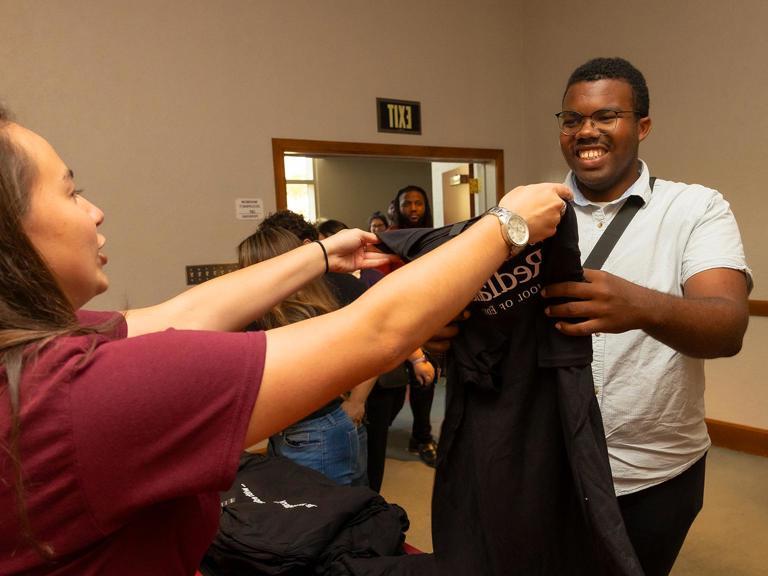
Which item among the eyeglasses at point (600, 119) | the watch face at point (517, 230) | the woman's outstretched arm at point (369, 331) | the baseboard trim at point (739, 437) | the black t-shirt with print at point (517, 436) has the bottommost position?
the baseboard trim at point (739, 437)

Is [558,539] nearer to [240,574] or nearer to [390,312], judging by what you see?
[390,312]

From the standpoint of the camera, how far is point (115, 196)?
3795 mm

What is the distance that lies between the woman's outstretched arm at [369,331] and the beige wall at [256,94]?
10.8 ft

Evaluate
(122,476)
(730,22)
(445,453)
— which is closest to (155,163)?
(445,453)

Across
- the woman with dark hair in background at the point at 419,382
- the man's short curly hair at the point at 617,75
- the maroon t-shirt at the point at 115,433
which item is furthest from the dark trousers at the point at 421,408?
the maroon t-shirt at the point at 115,433

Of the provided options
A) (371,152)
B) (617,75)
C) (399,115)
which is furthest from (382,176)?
(617,75)

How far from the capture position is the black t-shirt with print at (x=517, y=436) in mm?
1079

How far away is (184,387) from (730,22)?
15.2 ft

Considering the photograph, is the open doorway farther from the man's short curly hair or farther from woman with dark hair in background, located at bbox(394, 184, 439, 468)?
the man's short curly hair

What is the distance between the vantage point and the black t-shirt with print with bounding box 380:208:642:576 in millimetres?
1079

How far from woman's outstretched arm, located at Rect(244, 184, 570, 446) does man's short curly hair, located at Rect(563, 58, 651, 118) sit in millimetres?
928

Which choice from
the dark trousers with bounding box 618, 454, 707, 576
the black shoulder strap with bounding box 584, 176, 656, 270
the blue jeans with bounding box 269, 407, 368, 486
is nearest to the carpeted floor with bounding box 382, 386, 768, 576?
the blue jeans with bounding box 269, 407, 368, 486

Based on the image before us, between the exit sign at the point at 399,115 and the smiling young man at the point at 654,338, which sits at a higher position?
the exit sign at the point at 399,115

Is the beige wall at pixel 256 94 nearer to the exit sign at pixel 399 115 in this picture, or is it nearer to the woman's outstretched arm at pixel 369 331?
the exit sign at pixel 399 115
